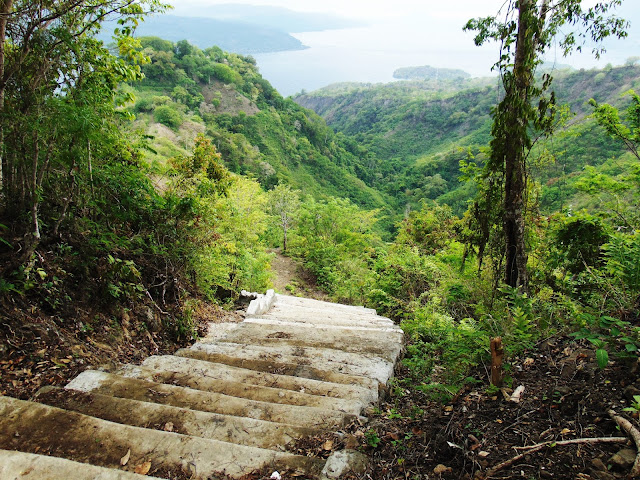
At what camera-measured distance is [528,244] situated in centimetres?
524

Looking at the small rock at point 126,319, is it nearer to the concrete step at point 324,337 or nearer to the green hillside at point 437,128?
the concrete step at point 324,337

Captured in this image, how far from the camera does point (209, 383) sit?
284cm

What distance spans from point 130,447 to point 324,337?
2721 millimetres

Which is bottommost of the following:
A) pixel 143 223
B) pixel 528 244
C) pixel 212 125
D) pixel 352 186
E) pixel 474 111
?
pixel 352 186

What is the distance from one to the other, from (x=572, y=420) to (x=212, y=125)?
6153 cm

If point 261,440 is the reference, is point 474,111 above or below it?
above

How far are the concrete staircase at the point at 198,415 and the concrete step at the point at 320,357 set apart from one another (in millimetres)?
10

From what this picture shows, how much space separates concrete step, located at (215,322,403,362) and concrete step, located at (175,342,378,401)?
26.1 inches

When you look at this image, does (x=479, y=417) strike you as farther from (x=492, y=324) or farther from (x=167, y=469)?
(x=167, y=469)

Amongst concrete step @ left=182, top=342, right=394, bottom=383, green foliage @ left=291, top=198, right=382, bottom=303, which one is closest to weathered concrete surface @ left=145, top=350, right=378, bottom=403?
concrete step @ left=182, top=342, right=394, bottom=383

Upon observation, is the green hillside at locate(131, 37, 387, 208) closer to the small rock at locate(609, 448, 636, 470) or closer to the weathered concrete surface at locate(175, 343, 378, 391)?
the weathered concrete surface at locate(175, 343, 378, 391)

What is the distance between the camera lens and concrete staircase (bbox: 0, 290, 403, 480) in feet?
5.95

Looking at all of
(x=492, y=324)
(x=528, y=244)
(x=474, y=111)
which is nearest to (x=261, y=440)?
(x=492, y=324)

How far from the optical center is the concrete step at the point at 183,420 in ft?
6.90
